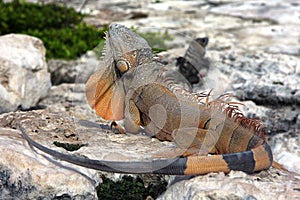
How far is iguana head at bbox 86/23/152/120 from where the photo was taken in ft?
13.8

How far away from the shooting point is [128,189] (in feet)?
11.4

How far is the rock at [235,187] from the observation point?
3008 millimetres

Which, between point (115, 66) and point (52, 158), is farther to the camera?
point (115, 66)

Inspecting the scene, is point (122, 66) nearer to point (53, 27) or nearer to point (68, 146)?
point (68, 146)

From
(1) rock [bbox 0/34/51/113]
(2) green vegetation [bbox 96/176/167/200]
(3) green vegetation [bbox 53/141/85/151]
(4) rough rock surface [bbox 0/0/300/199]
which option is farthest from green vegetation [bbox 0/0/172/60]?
(2) green vegetation [bbox 96/176/167/200]

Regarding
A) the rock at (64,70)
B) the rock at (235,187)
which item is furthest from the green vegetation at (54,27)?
the rock at (235,187)

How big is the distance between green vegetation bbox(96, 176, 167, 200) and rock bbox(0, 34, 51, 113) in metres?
2.27

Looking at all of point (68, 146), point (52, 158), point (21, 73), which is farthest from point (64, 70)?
point (52, 158)

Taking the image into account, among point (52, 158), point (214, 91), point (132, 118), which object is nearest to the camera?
point (52, 158)

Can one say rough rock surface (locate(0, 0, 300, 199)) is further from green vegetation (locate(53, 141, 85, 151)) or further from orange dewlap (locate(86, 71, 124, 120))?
orange dewlap (locate(86, 71, 124, 120))

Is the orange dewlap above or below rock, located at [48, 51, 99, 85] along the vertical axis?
above

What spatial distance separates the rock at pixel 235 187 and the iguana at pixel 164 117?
0.06 metres

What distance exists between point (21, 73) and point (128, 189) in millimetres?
2584

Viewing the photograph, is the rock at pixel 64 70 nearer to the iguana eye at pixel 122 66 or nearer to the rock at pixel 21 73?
the rock at pixel 21 73
